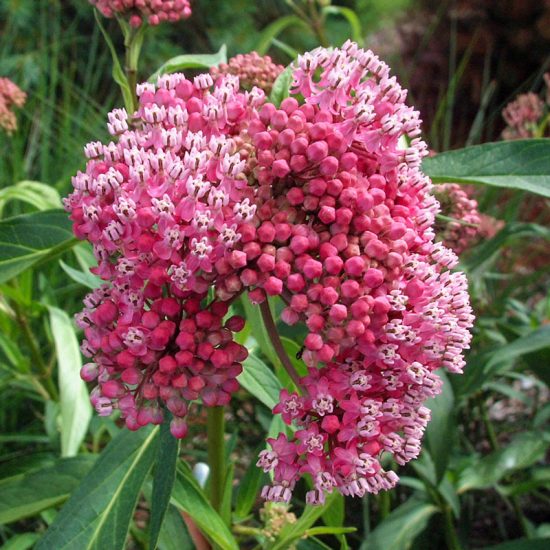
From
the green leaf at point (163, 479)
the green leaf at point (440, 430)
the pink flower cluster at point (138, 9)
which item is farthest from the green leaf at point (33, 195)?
the green leaf at point (440, 430)

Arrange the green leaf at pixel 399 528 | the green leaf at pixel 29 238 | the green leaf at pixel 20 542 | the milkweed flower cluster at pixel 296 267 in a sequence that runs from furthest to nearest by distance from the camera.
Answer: the green leaf at pixel 399 528, the green leaf at pixel 20 542, the green leaf at pixel 29 238, the milkweed flower cluster at pixel 296 267

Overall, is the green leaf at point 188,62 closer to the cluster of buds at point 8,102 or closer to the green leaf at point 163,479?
the green leaf at point 163,479

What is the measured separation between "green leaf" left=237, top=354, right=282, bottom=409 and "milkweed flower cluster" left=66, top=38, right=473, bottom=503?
18 centimetres

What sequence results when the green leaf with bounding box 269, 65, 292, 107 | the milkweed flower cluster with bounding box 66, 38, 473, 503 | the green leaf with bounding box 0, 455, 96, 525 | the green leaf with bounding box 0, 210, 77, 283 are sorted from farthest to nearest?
the green leaf with bounding box 0, 455, 96, 525
the green leaf with bounding box 0, 210, 77, 283
the green leaf with bounding box 269, 65, 292, 107
the milkweed flower cluster with bounding box 66, 38, 473, 503

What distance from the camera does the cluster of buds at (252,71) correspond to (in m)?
1.12

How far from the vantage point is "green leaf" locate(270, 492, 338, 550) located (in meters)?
1.05

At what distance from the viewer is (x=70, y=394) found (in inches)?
56.1

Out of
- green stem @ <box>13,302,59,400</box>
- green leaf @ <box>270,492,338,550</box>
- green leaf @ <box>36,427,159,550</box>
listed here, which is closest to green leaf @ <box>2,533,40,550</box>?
green stem @ <box>13,302,59,400</box>

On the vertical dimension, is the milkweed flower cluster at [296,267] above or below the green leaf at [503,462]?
above

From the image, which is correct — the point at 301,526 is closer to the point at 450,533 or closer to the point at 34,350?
the point at 450,533

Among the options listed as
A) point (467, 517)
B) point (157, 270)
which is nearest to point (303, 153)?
point (157, 270)

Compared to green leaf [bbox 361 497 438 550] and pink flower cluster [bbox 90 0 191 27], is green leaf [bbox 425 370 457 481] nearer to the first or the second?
green leaf [bbox 361 497 438 550]

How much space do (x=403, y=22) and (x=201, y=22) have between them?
4.45ft

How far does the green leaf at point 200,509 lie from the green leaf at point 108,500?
51mm
